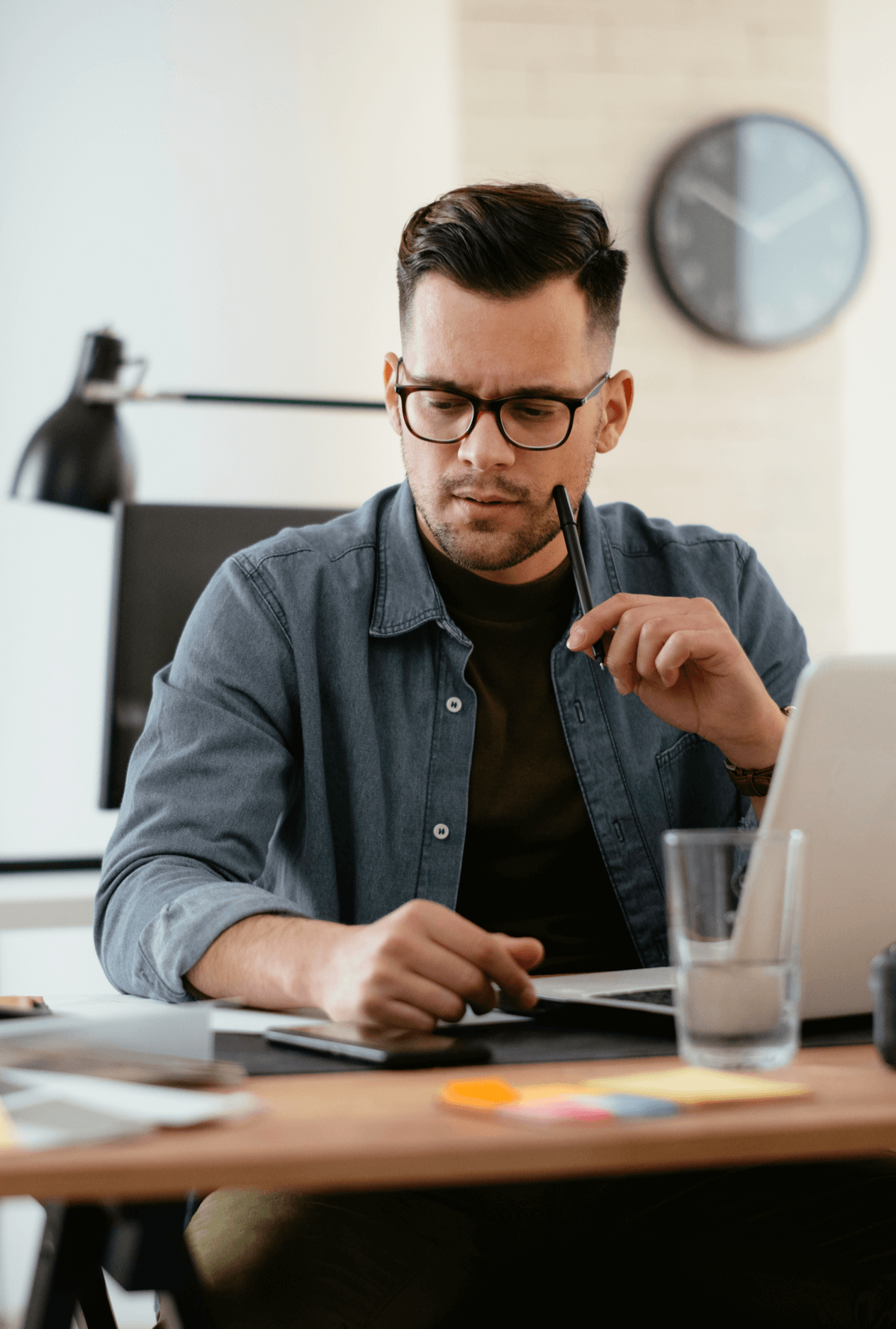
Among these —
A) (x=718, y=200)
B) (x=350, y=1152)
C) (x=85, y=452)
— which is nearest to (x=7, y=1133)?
(x=350, y=1152)

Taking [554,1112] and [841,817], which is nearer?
[554,1112]

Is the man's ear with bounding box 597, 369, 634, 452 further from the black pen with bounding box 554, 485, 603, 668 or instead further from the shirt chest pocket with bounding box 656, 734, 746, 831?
the shirt chest pocket with bounding box 656, 734, 746, 831

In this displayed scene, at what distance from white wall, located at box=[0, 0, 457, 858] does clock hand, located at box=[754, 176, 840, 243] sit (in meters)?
0.70

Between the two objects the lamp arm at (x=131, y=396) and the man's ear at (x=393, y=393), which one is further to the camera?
the lamp arm at (x=131, y=396)

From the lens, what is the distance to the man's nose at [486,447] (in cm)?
125

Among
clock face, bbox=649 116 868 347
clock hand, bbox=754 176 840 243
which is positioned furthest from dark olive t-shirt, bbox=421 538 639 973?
clock hand, bbox=754 176 840 243

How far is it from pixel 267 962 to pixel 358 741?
1.47 ft

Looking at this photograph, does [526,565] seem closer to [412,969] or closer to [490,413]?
[490,413]

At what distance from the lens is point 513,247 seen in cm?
131

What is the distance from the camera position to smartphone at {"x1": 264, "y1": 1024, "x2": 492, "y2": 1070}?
680mm

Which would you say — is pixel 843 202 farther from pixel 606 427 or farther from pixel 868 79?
pixel 606 427

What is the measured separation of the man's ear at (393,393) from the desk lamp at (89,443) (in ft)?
2.16

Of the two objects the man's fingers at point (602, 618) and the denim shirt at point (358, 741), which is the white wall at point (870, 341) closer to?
the denim shirt at point (358, 741)

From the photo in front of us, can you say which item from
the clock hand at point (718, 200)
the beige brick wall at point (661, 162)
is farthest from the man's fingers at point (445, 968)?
the clock hand at point (718, 200)
